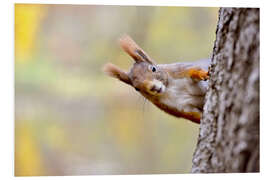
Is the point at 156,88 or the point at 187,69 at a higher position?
the point at 187,69

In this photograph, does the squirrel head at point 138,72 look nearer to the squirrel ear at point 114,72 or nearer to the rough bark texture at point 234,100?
the squirrel ear at point 114,72

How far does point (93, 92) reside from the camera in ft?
7.20

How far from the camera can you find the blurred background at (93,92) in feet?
6.94

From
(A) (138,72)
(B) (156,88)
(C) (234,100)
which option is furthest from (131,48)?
(C) (234,100)

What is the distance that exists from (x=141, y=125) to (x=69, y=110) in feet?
1.31

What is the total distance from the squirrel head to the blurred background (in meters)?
0.03

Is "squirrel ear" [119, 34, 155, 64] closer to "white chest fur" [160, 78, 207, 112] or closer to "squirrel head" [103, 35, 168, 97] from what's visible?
"squirrel head" [103, 35, 168, 97]

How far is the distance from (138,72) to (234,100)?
0.66 meters

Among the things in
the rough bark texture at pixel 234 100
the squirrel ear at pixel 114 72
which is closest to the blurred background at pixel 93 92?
the squirrel ear at pixel 114 72

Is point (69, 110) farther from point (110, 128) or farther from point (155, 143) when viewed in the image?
point (155, 143)

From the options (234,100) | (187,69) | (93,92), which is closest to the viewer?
(234,100)

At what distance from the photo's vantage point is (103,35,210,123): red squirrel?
2.22 metres

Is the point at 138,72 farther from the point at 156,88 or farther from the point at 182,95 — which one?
the point at 182,95

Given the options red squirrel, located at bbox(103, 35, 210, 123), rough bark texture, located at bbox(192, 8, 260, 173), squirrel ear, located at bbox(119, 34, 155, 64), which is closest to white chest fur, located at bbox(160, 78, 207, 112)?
red squirrel, located at bbox(103, 35, 210, 123)
